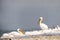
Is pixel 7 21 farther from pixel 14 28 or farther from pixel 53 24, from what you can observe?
pixel 53 24

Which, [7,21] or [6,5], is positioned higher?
[6,5]

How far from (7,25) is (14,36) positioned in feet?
5.64

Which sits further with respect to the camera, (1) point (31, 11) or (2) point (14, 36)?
(1) point (31, 11)

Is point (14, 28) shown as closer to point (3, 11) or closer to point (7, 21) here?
point (7, 21)

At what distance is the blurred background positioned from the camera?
11.2ft

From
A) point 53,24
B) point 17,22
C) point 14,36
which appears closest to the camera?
point 14,36

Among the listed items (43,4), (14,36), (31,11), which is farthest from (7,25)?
(14,36)

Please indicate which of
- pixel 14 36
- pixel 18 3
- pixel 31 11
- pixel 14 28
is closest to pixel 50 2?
pixel 31 11

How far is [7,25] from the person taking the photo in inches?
140

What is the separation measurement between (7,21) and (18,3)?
468 mm

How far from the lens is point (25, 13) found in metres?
3.55

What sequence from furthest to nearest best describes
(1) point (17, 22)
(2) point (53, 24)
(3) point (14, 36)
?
Answer: (1) point (17, 22) < (2) point (53, 24) < (3) point (14, 36)

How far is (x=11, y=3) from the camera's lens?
3609 mm

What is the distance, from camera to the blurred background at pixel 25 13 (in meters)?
3.42
